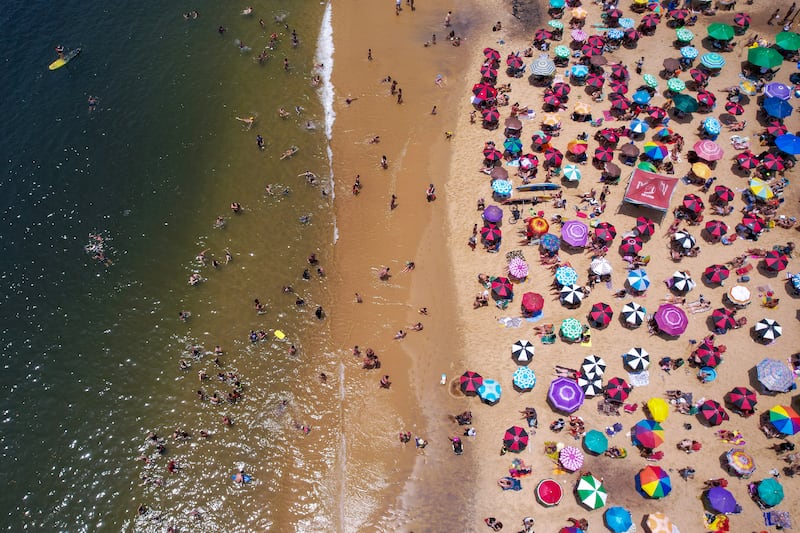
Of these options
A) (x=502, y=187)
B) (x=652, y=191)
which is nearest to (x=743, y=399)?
(x=652, y=191)

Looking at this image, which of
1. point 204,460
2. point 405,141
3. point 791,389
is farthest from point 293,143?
point 791,389

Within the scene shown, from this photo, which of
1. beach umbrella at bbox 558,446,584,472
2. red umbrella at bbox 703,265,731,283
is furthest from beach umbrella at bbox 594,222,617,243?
beach umbrella at bbox 558,446,584,472

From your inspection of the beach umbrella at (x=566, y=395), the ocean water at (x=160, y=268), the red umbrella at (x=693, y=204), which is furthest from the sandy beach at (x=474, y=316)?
the ocean water at (x=160, y=268)

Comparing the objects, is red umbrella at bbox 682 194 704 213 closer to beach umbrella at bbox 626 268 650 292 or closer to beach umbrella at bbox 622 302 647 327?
beach umbrella at bbox 626 268 650 292

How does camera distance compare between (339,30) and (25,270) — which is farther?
(339,30)

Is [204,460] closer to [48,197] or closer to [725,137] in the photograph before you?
[48,197]

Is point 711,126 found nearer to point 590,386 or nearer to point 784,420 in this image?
point 784,420
